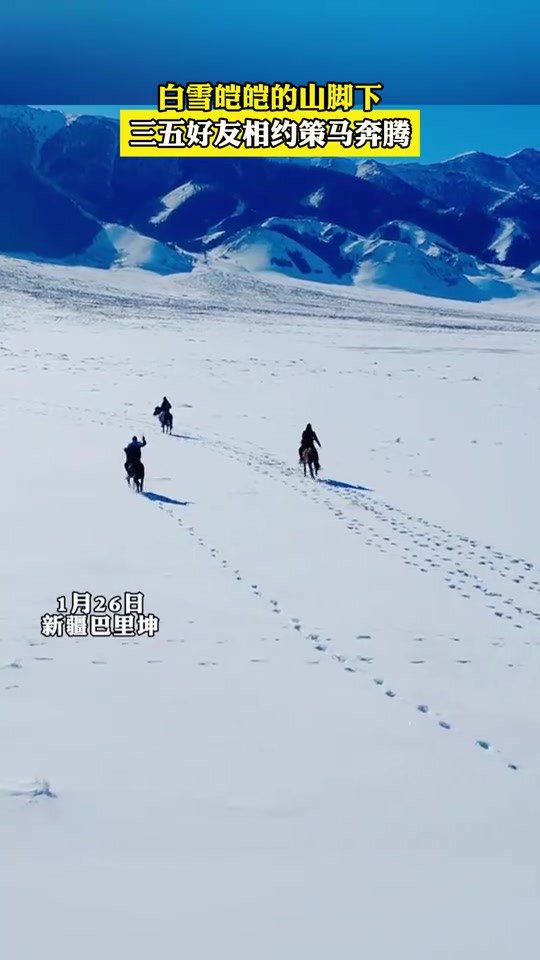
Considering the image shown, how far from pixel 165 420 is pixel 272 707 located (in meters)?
14.1

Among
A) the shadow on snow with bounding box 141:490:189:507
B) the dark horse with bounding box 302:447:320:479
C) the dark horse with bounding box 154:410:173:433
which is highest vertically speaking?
the dark horse with bounding box 154:410:173:433

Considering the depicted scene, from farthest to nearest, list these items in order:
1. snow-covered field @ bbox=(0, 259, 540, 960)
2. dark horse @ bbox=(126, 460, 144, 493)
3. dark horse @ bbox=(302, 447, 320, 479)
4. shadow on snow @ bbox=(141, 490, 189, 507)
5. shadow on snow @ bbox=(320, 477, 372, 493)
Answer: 1. dark horse @ bbox=(302, 447, 320, 479)
2. shadow on snow @ bbox=(320, 477, 372, 493)
3. dark horse @ bbox=(126, 460, 144, 493)
4. shadow on snow @ bbox=(141, 490, 189, 507)
5. snow-covered field @ bbox=(0, 259, 540, 960)

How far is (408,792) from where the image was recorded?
233 inches

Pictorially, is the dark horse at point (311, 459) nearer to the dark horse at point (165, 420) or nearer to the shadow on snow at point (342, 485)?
the shadow on snow at point (342, 485)

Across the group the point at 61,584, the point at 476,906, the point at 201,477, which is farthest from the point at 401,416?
the point at 476,906

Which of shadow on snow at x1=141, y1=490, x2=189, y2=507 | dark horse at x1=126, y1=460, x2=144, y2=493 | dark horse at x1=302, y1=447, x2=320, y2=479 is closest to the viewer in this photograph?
shadow on snow at x1=141, y1=490, x2=189, y2=507

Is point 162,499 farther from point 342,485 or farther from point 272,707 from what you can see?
point 272,707

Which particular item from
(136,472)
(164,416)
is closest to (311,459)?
(136,472)

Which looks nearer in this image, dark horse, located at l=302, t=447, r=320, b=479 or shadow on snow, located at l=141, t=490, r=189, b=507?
shadow on snow, located at l=141, t=490, r=189, b=507

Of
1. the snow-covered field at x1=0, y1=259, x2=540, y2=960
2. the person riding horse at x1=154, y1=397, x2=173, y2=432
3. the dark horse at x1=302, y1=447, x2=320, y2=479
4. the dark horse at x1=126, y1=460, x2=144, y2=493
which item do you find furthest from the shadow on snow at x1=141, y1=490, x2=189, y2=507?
the person riding horse at x1=154, y1=397, x2=173, y2=432

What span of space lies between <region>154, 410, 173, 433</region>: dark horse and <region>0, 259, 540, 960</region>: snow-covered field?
4.65 ft

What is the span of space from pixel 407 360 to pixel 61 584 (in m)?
32.6

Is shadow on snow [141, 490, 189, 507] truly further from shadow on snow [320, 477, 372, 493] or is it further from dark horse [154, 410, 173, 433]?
dark horse [154, 410, 173, 433]

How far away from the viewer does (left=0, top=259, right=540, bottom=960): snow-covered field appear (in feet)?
15.6
